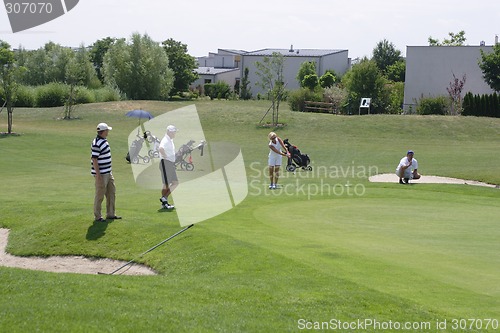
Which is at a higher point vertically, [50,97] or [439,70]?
[439,70]

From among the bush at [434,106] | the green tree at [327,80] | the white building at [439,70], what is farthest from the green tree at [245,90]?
the bush at [434,106]

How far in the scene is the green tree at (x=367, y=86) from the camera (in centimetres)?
7650

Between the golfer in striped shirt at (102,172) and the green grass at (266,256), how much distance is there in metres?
0.49

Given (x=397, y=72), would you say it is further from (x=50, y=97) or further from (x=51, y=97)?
(x=50, y=97)

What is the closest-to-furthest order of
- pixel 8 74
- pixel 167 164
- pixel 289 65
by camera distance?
pixel 167 164 → pixel 8 74 → pixel 289 65

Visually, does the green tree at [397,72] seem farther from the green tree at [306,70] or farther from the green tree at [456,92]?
the green tree at [456,92]

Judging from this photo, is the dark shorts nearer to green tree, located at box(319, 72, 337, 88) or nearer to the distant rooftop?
green tree, located at box(319, 72, 337, 88)

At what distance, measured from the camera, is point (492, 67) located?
2872 inches

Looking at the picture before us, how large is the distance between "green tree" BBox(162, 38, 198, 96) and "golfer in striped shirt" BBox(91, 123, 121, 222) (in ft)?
311

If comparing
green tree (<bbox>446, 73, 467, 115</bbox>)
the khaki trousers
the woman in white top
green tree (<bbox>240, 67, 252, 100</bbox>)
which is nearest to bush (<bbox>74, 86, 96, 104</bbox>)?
green tree (<bbox>240, 67, 252, 100</bbox>)

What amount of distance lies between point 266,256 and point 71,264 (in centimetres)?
463

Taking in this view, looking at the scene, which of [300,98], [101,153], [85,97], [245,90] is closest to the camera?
[101,153]

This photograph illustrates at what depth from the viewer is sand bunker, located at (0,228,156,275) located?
13703mm

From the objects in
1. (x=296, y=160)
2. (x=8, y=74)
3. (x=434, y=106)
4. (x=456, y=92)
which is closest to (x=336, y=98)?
(x=434, y=106)
